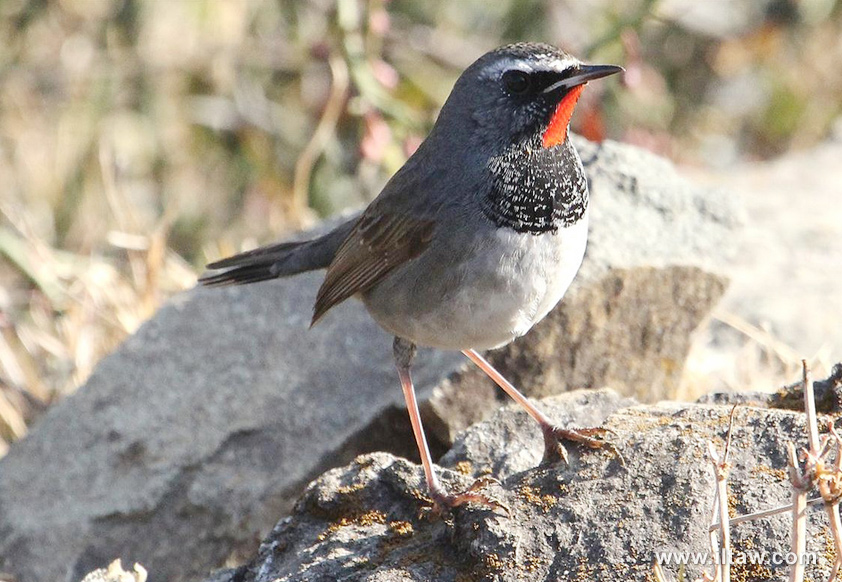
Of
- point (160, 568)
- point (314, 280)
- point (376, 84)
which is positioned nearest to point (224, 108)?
point (376, 84)

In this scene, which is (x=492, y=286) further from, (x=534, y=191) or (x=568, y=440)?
(x=568, y=440)

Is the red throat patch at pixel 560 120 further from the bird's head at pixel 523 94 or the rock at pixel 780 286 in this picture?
the rock at pixel 780 286

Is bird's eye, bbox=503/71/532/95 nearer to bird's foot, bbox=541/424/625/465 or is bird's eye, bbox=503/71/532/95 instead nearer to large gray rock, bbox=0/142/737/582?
large gray rock, bbox=0/142/737/582

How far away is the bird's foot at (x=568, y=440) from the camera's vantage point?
359 cm

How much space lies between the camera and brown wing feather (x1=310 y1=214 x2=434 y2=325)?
4227mm

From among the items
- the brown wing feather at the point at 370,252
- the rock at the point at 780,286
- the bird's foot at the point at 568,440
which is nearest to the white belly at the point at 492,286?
the brown wing feather at the point at 370,252

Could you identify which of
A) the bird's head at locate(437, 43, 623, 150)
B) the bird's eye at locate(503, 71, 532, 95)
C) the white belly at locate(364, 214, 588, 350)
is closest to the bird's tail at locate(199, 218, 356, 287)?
the white belly at locate(364, 214, 588, 350)

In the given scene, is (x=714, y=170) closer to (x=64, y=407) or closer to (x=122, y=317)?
(x=122, y=317)

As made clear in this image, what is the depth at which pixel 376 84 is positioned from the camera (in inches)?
274

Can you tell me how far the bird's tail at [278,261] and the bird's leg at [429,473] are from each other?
0.64 meters

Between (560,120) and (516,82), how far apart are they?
20 cm

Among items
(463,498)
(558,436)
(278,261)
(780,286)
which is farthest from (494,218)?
(780,286)

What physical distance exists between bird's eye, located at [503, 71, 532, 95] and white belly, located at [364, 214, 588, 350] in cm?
51

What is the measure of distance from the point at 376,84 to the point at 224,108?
9.24 ft
